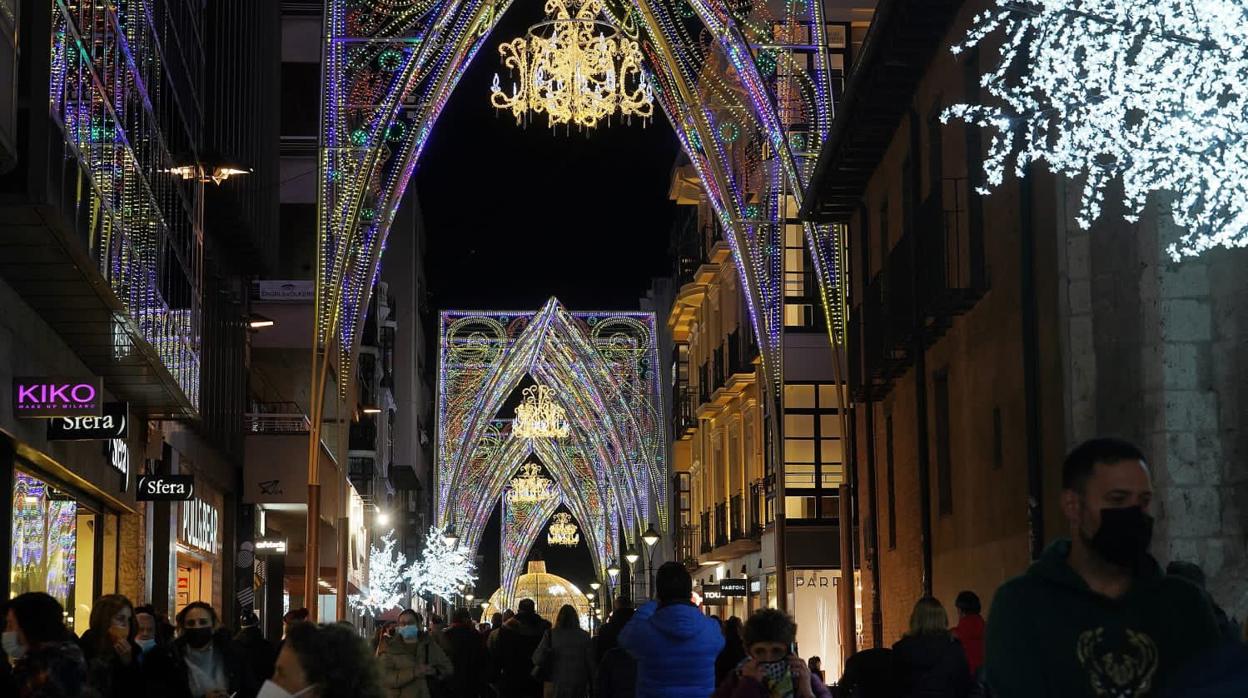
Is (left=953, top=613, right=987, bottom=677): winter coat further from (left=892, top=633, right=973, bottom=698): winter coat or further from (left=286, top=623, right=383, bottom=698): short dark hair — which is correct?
(left=286, top=623, right=383, bottom=698): short dark hair

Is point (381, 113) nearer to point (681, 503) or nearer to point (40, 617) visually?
point (40, 617)

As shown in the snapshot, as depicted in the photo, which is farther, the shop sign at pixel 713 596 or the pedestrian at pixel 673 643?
the shop sign at pixel 713 596

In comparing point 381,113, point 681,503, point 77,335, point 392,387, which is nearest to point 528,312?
point 681,503

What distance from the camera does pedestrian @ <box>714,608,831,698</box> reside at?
8969 mm

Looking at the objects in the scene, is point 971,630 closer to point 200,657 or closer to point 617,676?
point 617,676

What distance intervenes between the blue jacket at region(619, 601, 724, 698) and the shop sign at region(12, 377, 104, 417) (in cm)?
876

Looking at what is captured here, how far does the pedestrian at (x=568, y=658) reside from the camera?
19.3m

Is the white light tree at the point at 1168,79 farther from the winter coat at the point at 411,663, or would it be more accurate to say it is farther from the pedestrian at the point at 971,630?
the winter coat at the point at 411,663

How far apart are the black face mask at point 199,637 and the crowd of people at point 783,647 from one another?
13 mm

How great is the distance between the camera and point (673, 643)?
35.3 ft

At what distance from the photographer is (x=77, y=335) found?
20062 mm

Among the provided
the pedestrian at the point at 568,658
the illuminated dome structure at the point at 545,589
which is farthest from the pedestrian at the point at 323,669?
the illuminated dome structure at the point at 545,589

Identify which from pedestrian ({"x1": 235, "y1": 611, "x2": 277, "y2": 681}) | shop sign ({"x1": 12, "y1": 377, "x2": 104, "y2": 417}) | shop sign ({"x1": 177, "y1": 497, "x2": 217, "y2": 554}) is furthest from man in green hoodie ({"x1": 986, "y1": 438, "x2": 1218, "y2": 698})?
shop sign ({"x1": 177, "y1": 497, "x2": 217, "y2": 554})

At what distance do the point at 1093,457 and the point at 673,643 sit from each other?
21.6 feet
